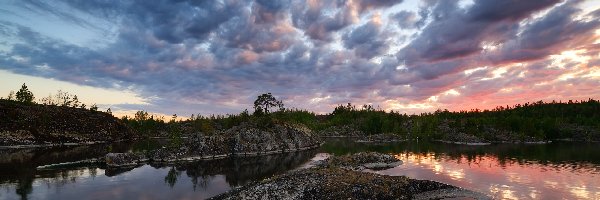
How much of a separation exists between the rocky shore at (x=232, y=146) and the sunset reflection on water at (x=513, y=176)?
124 feet

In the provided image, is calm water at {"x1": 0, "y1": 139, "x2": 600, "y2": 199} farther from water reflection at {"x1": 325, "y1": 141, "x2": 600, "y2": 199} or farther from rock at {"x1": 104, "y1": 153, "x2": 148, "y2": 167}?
rock at {"x1": 104, "y1": 153, "x2": 148, "y2": 167}

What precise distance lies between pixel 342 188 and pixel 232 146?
60751 mm

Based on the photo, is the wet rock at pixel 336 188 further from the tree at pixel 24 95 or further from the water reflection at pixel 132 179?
the tree at pixel 24 95

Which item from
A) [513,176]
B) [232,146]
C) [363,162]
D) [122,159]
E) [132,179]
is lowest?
[132,179]

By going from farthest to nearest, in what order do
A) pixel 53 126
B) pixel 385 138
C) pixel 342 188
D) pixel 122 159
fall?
pixel 385 138, pixel 53 126, pixel 122 159, pixel 342 188

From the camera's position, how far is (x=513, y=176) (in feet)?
197

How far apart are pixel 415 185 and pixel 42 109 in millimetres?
162209

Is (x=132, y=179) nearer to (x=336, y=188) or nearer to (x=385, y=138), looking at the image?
(x=336, y=188)

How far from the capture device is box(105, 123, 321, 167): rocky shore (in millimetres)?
83125

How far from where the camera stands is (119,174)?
65.0m

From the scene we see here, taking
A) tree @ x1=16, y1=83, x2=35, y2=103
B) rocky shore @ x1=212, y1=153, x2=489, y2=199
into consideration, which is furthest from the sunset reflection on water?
tree @ x1=16, y1=83, x2=35, y2=103

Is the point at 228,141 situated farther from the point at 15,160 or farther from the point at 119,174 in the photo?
the point at 15,160

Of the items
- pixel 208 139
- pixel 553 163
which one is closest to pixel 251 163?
pixel 208 139

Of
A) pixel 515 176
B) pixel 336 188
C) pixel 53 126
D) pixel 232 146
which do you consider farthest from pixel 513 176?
pixel 53 126
